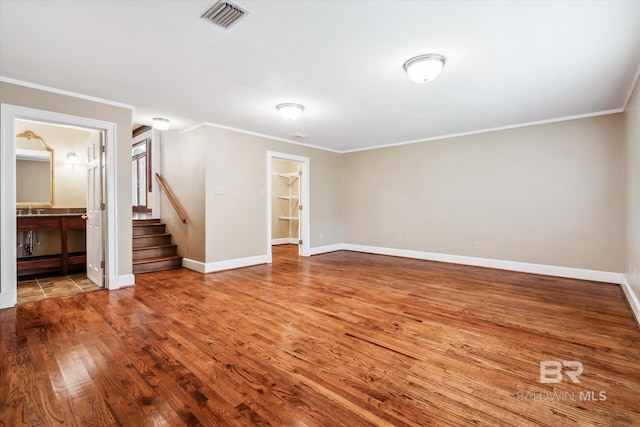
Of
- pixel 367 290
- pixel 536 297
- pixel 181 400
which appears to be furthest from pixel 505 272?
pixel 181 400

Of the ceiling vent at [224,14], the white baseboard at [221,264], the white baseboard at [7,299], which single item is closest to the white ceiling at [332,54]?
the ceiling vent at [224,14]

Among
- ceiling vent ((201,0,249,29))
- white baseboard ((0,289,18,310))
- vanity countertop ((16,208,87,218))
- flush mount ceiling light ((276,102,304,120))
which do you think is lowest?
white baseboard ((0,289,18,310))

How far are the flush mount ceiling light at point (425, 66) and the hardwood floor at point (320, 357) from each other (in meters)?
2.28

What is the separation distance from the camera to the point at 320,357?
6.89ft

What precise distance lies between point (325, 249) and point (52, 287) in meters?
4.72

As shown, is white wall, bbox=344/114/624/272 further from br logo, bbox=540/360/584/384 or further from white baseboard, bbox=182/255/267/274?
br logo, bbox=540/360/584/384

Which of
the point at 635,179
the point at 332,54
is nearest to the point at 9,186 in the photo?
the point at 332,54

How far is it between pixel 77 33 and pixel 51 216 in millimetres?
3453

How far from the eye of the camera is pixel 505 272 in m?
4.77

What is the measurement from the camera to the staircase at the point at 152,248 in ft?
15.9

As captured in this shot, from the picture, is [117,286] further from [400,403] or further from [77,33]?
[400,403]

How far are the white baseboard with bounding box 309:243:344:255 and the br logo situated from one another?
4.80m

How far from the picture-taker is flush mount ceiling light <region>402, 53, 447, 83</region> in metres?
2.59

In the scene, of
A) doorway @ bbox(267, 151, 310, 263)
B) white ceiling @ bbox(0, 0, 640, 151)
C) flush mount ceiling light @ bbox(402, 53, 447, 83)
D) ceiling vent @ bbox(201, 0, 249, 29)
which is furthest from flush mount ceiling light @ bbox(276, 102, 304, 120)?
doorway @ bbox(267, 151, 310, 263)
